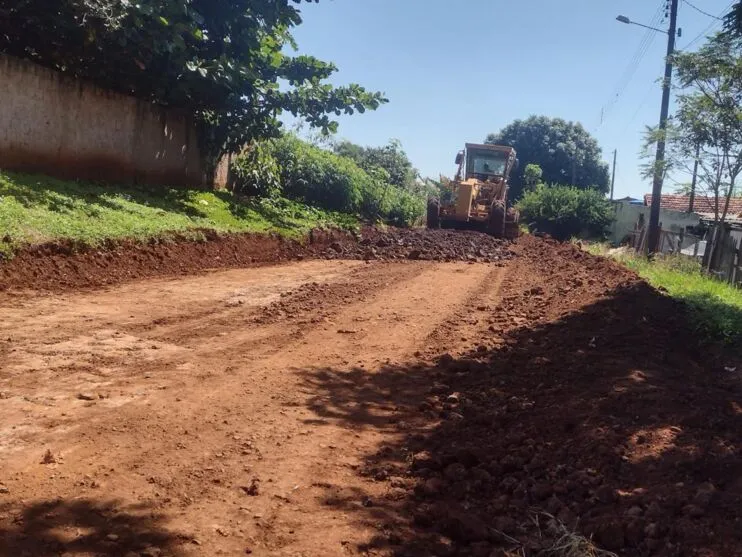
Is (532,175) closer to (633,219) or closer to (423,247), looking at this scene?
(633,219)

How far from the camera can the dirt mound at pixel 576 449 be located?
11.1ft

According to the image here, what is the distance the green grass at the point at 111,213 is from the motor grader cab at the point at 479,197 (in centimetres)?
681

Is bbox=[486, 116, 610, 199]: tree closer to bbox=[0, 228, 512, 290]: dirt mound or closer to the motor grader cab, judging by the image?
the motor grader cab

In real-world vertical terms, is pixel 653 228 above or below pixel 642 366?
above

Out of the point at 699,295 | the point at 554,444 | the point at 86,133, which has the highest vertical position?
the point at 86,133

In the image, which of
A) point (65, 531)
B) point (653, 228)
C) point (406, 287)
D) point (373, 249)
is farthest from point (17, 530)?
point (653, 228)

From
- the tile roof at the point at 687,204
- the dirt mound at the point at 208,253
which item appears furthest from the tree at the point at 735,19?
the tile roof at the point at 687,204

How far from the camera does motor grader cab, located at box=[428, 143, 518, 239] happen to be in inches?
915

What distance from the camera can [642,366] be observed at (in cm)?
641

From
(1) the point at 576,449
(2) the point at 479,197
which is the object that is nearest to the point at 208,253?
(1) the point at 576,449

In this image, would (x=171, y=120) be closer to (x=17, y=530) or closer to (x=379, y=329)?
(x=379, y=329)

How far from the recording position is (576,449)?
4539mm

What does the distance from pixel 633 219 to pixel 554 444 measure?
34.1m

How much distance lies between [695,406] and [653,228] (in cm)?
1860
